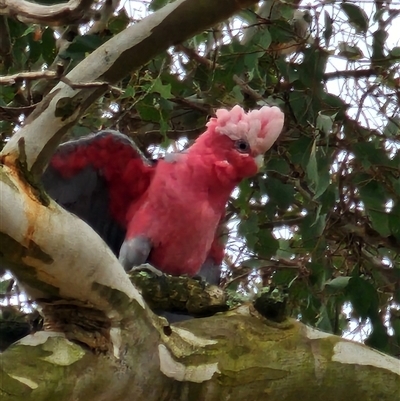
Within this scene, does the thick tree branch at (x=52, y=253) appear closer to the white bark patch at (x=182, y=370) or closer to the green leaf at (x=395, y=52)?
the white bark patch at (x=182, y=370)

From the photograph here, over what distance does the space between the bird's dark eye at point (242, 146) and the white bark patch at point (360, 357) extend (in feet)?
1.80

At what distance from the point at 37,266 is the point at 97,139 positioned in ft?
1.95

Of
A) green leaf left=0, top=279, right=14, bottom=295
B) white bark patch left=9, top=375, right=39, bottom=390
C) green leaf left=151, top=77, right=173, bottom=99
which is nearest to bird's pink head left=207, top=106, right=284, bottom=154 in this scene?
green leaf left=151, top=77, right=173, bottom=99

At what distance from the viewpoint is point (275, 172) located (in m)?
1.84

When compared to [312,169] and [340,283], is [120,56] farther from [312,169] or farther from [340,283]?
[340,283]

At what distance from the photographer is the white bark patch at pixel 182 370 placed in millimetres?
1016

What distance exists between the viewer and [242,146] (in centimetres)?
156

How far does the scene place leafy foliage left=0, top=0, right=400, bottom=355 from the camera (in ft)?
5.40

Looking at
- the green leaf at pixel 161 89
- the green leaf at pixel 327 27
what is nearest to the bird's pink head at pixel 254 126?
the green leaf at pixel 161 89

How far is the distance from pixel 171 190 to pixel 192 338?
524mm

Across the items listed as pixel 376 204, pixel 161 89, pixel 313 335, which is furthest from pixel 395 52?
pixel 313 335

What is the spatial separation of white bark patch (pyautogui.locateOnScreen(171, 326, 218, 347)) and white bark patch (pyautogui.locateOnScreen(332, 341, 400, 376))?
0.64ft

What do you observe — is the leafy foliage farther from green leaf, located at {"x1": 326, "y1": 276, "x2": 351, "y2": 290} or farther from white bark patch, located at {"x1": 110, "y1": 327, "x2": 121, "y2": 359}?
white bark patch, located at {"x1": 110, "y1": 327, "x2": 121, "y2": 359}

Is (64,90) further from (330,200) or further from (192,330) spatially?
(330,200)
